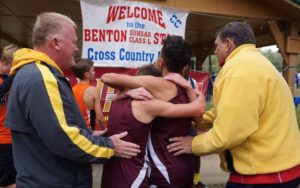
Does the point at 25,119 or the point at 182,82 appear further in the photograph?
the point at 182,82

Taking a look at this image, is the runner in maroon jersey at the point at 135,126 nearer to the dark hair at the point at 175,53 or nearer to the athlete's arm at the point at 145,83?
the athlete's arm at the point at 145,83

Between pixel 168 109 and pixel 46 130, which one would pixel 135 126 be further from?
pixel 46 130

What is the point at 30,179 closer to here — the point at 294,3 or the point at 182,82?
the point at 182,82

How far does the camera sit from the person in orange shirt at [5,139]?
13.7 feet

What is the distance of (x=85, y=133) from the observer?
7.02 feet

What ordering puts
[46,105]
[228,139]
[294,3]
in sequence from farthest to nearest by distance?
1. [294,3]
2. [228,139]
3. [46,105]

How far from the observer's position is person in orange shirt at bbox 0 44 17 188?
13.7ft

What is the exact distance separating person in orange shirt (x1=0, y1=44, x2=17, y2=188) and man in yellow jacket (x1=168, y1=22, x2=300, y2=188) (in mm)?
2412

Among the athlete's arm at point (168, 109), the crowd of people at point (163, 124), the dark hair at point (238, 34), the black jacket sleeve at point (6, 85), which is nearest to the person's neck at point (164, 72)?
the crowd of people at point (163, 124)

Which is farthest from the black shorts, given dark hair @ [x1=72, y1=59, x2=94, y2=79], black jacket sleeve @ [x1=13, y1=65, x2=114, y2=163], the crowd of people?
black jacket sleeve @ [x1=13, y1=65, x2=114, y2=163]

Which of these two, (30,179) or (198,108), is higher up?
(198,108)

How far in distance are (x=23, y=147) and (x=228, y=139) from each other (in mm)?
1191

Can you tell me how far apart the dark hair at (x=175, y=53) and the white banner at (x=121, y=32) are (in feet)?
10.7

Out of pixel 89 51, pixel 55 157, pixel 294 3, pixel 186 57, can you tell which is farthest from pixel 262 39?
pixel 55 157
